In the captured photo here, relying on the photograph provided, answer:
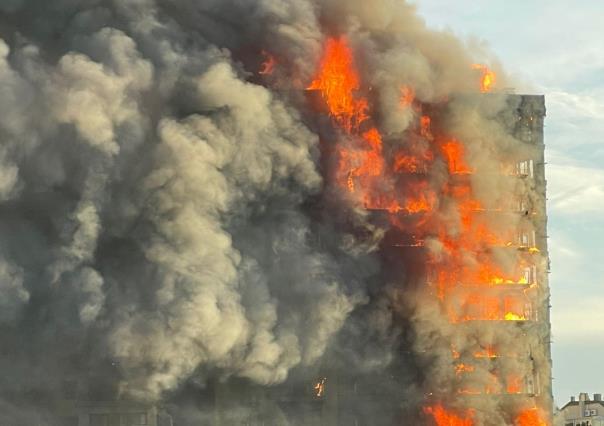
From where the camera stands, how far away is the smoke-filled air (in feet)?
270

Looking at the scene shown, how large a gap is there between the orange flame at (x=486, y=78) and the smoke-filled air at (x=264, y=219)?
192 millimetres

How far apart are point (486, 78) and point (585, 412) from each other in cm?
7776

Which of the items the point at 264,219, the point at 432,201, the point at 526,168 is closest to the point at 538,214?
the point at 526,168

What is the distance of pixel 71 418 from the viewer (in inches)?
3521

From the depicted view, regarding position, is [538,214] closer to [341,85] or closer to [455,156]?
[455,156]

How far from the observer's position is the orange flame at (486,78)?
9956cm

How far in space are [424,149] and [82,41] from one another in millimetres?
27777

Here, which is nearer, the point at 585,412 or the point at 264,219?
the point at 264,219

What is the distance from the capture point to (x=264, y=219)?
90688mm

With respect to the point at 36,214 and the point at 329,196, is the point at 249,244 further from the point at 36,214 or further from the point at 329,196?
the point at 36,214

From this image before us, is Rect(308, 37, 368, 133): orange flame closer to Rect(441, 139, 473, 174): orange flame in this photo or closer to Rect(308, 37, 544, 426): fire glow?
Rect(308, 37, 544, 426): fire glow

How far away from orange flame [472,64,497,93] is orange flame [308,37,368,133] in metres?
10.9

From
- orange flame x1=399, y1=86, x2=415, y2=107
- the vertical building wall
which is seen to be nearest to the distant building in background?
the vertical building wall

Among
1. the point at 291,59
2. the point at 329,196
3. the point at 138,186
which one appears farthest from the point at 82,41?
the point at 329,196
